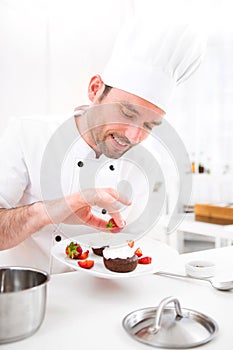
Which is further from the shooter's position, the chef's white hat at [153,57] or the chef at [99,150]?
the chef's white hat at [153,57]

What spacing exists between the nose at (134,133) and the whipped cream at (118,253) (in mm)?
287

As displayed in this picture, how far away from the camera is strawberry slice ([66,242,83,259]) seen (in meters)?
1.19

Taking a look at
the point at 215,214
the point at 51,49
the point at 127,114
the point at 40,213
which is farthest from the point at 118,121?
the point at 215,214

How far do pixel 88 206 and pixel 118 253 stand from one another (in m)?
0.15

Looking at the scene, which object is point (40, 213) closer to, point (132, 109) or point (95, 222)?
point (95, 222)

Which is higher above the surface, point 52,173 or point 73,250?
point 52,173

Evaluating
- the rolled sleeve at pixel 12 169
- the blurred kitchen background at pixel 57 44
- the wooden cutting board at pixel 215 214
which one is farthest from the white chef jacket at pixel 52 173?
the wooden cutting board at pixel 215 214

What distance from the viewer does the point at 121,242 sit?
1191mm

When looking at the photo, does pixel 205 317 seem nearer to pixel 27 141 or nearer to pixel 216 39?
pixel 27 141

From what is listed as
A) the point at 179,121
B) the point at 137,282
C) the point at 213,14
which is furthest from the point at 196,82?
the point at 137,282

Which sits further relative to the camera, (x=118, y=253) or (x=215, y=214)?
(x=215, y=214)

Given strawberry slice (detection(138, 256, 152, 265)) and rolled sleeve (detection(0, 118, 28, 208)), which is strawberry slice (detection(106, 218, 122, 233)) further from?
rolled sleeve (detection(0, 118, 28, 208))

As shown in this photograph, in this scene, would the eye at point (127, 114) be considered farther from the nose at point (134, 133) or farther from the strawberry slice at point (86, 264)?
the strawberry slice at point (86, 264)

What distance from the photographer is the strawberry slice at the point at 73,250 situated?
119 centimetres
